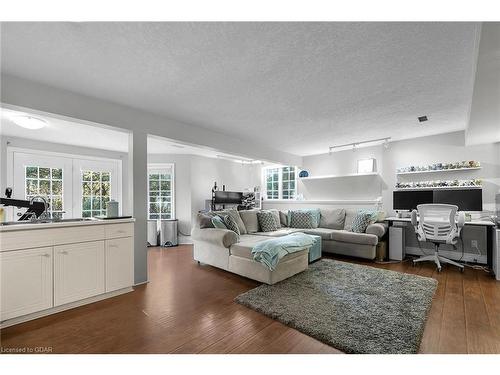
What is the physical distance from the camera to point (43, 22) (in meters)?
1.51

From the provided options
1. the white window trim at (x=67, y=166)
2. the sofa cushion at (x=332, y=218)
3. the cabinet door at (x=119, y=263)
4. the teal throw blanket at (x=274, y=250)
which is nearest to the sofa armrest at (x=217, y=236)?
the teal throw blanket at (x=274, y=250)

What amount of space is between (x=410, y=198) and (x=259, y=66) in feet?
13.2

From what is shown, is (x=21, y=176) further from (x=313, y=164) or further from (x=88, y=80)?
(x=313, y=164)

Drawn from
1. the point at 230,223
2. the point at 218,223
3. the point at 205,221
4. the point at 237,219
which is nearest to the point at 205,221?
the point at 205,221

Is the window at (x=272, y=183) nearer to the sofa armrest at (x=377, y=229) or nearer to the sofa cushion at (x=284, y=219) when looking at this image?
the sofa cushion at (x=284, y=219)

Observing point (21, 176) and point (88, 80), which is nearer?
point (88, 80)

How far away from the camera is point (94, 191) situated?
5230 millimetres

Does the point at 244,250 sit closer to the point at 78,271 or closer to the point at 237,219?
the point at 237,219

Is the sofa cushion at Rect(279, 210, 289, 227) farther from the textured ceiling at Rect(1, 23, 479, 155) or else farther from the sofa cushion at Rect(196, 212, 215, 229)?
the textured ceiling at Rect(1, 23, 479, 155)

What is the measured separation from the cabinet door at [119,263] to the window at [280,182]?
4727 millimetres

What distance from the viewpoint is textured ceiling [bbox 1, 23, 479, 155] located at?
1.59 m
